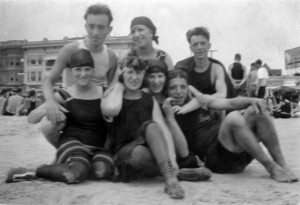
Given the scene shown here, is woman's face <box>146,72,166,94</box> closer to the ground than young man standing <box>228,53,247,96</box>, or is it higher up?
closer to the ground

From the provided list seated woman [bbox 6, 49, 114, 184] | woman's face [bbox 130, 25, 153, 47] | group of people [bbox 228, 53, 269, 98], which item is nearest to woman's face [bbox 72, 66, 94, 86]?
seated woman [bbox 6, 49, 114, 184]

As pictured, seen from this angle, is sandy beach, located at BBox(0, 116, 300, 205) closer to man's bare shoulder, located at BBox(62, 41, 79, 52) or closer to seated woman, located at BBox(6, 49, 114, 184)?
seated woman, located at BBox(6, 49, 114, 184)

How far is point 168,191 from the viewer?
206 centimetres

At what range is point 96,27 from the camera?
2787mm

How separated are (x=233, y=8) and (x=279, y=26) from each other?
0.46 m

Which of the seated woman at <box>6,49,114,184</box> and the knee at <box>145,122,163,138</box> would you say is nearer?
the knee at <box>145,122,163,138</box>

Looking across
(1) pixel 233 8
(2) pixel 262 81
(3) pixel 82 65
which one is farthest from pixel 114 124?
(2) pixel 262 81

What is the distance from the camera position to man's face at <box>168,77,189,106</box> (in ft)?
8.84

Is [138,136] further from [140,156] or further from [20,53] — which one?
[20,53]

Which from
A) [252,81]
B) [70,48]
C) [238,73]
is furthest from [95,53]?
[252,81]

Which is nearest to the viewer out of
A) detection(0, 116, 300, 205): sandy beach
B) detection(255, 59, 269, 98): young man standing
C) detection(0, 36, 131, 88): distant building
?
detection(0, 116, 300, 205): sandy beach

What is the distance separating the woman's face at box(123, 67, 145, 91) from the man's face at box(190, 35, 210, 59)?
68 cm

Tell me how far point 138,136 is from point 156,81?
19.5 inches

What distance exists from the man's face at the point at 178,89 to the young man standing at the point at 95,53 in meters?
0.53
